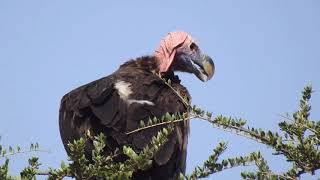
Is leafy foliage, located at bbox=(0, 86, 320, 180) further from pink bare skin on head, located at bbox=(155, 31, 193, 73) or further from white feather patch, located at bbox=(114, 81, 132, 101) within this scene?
pink bare skin on head, located at bbox=(155, 31, 193, 73)

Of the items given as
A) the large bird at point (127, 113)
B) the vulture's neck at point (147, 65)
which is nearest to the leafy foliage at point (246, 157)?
the large bird at point (127, 113)

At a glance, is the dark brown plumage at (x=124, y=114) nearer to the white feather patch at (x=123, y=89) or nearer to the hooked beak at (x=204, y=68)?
the white feather patch at (x=123, y=89)

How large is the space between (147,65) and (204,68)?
3.41ft

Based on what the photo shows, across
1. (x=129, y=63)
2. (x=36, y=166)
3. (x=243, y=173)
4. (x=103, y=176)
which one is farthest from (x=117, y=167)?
(x=129, y=63)

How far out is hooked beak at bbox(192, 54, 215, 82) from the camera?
9.52 meters

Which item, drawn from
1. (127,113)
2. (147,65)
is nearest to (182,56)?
(147,65)

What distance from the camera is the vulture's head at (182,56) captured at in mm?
9711

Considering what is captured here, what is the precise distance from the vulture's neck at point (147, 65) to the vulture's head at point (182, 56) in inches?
6.8

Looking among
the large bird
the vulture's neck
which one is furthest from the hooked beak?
the large bird

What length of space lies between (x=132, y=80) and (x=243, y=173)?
3.73 m

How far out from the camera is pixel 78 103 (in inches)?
269

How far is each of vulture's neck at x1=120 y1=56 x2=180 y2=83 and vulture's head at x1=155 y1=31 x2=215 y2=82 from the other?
173 mm

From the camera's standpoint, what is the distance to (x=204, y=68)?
9703 mm

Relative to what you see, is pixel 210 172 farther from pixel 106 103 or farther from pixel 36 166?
pixel 106 103
